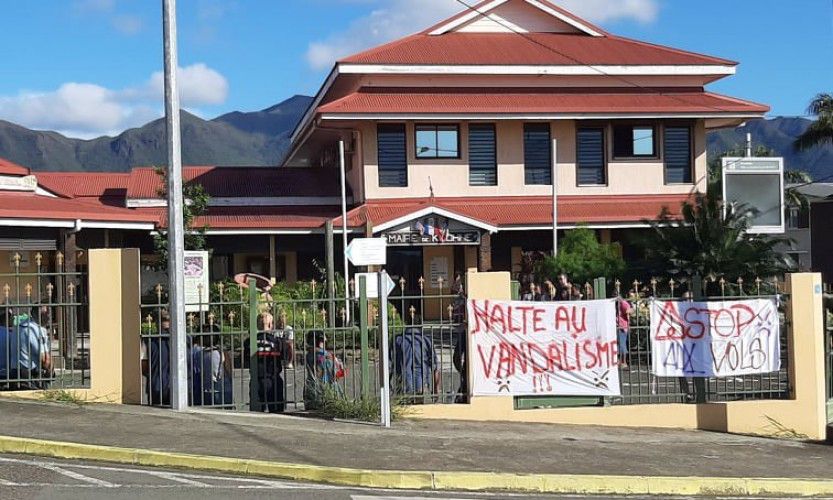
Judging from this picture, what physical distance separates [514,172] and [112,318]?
64.4ft

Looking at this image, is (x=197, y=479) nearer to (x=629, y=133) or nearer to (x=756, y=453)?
(x=756, y=453)

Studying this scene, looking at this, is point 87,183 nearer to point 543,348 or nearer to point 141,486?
point 543,348

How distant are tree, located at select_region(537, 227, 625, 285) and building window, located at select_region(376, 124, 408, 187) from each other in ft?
18.6

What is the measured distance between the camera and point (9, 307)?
1270 centimetres

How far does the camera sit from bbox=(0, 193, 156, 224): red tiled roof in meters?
21.0

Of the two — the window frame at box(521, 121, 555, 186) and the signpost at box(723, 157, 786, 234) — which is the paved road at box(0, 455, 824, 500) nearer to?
the signpost at box(723, 157, 786, 234)

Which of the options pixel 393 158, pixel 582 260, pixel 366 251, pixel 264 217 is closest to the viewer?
pixel 366 251

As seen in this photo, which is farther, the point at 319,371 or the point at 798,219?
the point at 798,219

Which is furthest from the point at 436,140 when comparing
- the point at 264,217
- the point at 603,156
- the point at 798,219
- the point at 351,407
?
the point at 798,219

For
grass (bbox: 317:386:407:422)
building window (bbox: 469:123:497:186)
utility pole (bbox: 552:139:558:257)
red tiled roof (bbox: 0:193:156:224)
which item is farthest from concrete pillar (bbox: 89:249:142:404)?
building window (bbox: 469:123:497:186)

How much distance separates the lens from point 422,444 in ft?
37.7

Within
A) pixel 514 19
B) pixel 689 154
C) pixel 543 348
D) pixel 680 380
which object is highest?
pixel 514 19

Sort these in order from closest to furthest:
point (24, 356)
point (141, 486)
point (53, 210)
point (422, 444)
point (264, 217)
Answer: point (141, 486), point (422, 444), point (24, 356), point (53, 210), point (264, 217)

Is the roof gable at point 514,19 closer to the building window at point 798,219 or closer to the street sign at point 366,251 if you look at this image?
the street sign at point 366,251
